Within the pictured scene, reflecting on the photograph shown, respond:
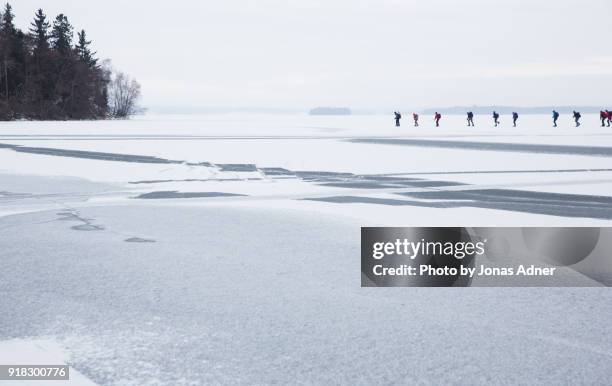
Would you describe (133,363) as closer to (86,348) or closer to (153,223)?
(86,348)

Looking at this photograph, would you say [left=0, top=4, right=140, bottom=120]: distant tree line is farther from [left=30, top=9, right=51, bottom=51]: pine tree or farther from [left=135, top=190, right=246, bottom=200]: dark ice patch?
[left=135, top=190, right=246, bottom=200]: dark ice patch

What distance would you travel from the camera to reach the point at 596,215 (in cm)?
888

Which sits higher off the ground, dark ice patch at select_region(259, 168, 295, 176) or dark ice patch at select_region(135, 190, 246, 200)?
dark ice patch at select_region(259, 168, 295, 176)

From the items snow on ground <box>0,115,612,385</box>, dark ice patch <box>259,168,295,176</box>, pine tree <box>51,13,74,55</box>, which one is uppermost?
pine tree <box>51,13,74,55</box>

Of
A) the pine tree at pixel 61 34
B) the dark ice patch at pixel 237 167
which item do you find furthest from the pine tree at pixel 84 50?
the dark ice patch at pixel 237 167

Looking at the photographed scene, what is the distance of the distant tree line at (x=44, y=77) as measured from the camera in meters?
82.4

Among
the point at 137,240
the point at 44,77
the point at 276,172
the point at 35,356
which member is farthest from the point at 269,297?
the point at 44,77

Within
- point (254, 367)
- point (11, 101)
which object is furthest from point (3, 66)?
point (254, 367)

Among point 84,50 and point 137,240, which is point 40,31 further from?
point 137,240

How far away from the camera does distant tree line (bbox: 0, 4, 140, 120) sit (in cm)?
8238

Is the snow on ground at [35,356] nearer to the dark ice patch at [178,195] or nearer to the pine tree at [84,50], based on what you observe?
the dark ice patch at [178,195]

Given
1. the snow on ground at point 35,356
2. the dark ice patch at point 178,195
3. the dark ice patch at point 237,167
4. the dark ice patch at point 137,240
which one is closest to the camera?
the snow on ground at point 35,356

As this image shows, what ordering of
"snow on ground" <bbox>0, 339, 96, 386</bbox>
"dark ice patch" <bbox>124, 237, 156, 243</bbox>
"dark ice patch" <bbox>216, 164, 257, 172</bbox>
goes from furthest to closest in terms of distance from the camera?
"dark ice patch" <bbox>216, 164, 257, 172</bbox>, "dark ice patch" <bbox>124, 237, 156, 243</bbox>, "snow on ground" <bbox>0, 339, 96, 386</bbox>

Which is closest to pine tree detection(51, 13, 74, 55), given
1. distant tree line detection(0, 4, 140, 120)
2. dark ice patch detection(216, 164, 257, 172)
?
distant tree line detection(0, 4, 140, 120)
